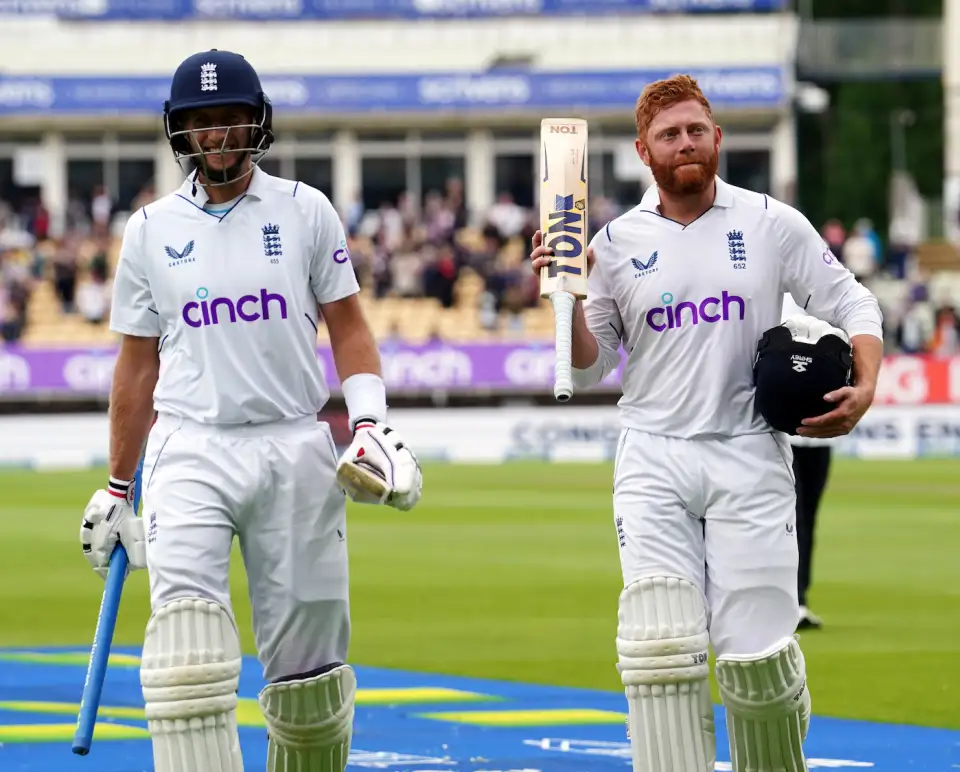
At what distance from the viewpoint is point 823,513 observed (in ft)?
62.1

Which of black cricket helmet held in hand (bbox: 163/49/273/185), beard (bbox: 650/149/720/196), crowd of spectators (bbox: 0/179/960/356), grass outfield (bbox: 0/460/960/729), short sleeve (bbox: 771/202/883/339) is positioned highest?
crowd of spectators (bbox: 0/179/960/356)

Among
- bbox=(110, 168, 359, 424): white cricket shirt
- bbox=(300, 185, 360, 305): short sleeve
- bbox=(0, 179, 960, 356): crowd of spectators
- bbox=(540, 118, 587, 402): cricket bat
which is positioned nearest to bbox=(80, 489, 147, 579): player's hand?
bbox=(110, 168, 359, 424): white cricket shirt

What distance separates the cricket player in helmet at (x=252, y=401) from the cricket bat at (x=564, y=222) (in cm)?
55

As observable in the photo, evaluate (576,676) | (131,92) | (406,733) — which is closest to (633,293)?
(406,733)

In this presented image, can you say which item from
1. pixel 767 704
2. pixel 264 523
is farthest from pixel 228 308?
pixel 767 704

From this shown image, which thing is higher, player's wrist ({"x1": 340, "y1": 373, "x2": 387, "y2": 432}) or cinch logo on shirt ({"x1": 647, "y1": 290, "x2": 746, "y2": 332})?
cinch logo on shirt ({"x1": 647, "y1": 290, "x2": 746, "y2": 332})

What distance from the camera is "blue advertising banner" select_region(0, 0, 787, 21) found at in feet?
124

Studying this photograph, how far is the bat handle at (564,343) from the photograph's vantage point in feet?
18.5

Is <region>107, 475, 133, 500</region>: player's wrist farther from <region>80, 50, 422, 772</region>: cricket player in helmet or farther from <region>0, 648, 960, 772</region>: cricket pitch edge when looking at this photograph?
<region>0, 648, 960, 772</region>: cricket pitch edge

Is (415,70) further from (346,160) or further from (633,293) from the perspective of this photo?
(633,293)

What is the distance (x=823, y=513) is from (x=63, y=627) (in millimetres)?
9122

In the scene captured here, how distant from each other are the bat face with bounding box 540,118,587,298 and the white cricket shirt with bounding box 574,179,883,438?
0.19m

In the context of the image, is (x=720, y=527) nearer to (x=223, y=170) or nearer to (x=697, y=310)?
(x=697, y=310)

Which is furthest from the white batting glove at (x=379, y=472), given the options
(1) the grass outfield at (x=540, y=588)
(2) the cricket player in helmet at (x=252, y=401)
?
(1) the grass outfield at (x=540, y=588)
